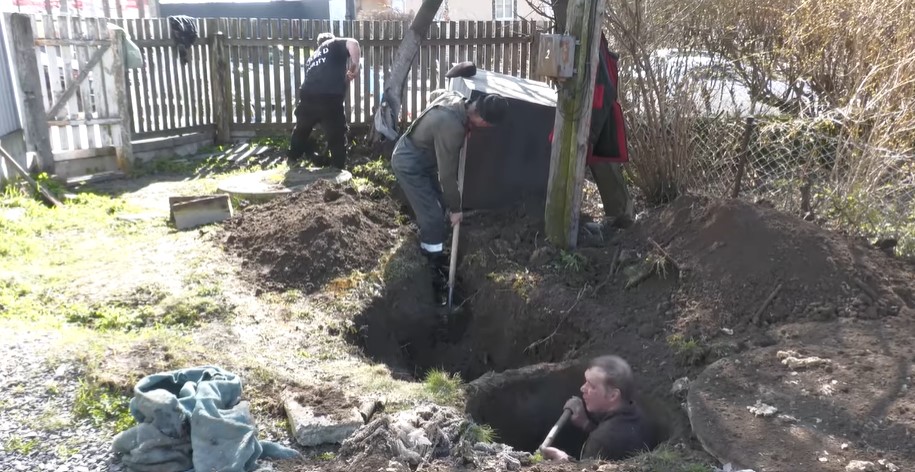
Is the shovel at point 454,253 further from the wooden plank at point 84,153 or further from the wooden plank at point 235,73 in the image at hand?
the wooden plank at point 235,73

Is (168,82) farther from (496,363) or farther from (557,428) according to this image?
(557,428)

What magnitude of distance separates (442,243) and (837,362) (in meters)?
3.77

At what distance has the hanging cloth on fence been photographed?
1093 centimetres

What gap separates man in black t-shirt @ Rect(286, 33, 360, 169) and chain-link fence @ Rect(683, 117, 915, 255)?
183 inches

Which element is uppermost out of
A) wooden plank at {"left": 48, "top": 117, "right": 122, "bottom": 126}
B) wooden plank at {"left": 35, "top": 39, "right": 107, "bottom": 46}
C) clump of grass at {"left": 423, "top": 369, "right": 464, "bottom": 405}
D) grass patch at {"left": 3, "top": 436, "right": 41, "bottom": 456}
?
wooden plank at {"left": 35, "top": 39, "right": 107, "bottom": 46}

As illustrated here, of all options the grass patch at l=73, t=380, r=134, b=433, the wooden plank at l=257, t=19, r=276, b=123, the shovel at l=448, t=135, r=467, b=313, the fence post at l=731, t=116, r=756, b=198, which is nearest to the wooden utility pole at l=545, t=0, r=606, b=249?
the shovel at l=448, t=135, r=467, b=313

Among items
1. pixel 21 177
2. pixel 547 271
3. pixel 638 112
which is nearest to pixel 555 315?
pixel 547 271

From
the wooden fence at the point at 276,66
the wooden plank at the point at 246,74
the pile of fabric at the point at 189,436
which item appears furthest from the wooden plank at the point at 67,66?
the pile of fabric at the point at 189,436

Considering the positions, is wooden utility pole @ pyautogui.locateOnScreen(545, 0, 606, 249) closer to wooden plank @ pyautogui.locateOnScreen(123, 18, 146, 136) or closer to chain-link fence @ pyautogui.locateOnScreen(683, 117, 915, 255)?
chain-link fence @ pyautogui.locateOnScreen(683, 117, 915, 255)

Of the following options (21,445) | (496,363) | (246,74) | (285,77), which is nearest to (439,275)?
(496,363)

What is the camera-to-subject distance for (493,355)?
21.1 feet

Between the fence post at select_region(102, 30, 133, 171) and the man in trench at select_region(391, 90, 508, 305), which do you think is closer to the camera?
the man in trench at select_region(391, 90, 508, 305)

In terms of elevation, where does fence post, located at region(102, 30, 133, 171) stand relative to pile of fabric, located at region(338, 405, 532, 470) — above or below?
above

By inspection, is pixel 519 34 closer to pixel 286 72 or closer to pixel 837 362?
pixel 286 72
